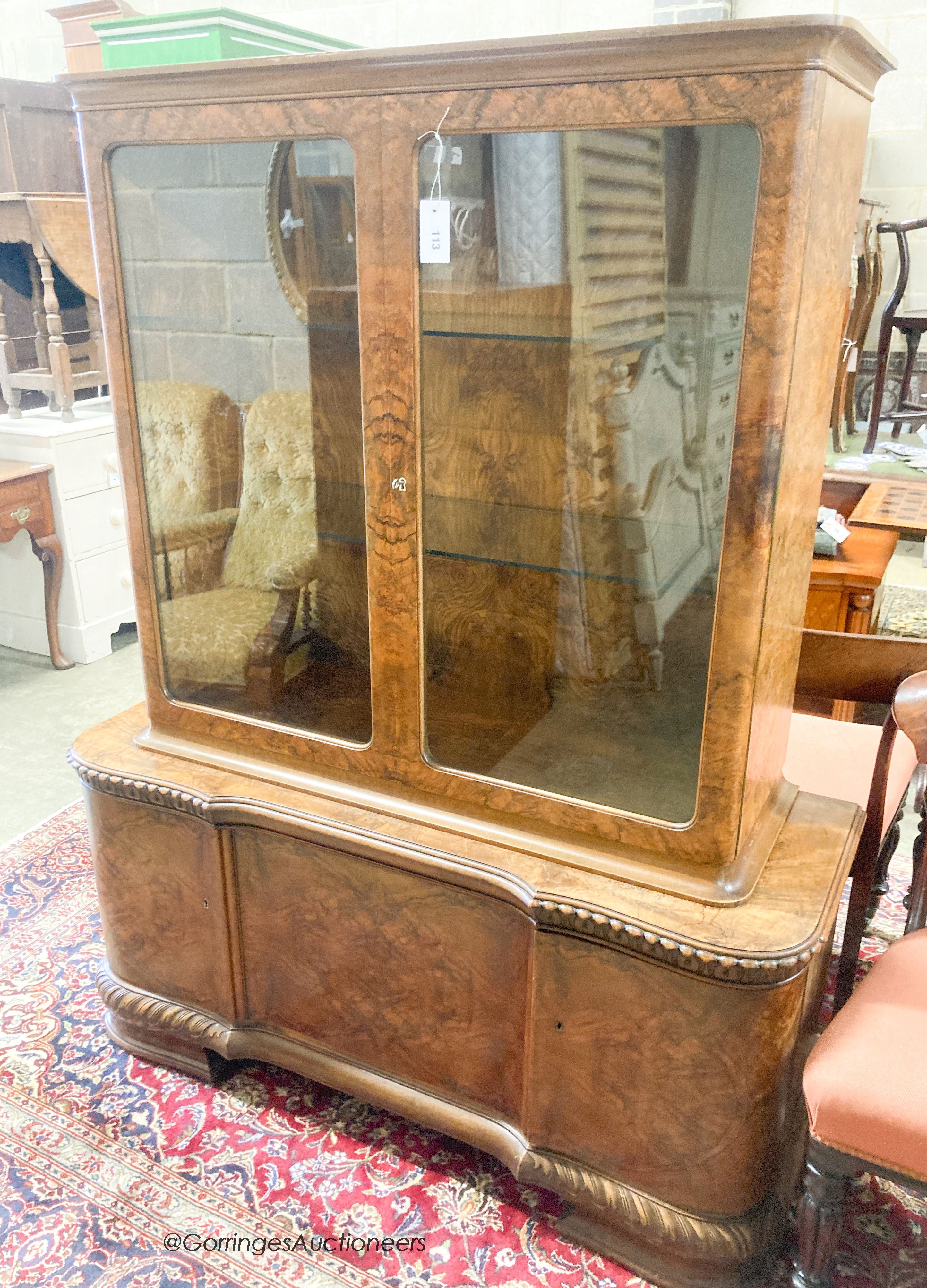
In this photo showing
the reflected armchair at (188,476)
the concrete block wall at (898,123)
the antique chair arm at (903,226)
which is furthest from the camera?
the antique chair arm at (903,226)

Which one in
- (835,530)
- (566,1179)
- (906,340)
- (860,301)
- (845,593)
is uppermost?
(860,301)

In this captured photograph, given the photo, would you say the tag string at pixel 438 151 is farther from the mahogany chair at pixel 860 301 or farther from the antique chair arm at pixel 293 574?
the mahogany chair at pixel 860 301

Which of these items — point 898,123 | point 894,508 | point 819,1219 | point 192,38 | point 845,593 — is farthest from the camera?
point 898,123

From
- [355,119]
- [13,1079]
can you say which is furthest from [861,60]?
[13,1079]

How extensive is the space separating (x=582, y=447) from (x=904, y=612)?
2113 mm

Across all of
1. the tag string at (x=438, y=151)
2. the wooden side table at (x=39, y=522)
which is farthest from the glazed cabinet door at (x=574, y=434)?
the wooden side table at (x=39, y=522)

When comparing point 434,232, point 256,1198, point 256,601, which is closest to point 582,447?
point 434,232

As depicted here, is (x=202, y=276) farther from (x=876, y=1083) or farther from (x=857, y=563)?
(x=857, y=563)

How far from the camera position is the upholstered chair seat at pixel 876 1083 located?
112 centimetres

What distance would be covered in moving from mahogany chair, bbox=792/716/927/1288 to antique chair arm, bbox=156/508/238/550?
1112mm

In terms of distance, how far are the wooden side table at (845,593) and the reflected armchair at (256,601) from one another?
1.46 meters

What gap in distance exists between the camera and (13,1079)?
1.76 m

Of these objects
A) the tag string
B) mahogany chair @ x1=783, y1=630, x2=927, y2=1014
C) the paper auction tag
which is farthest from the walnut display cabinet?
the paper auction tag

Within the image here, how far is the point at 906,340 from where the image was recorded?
15.7 ft
